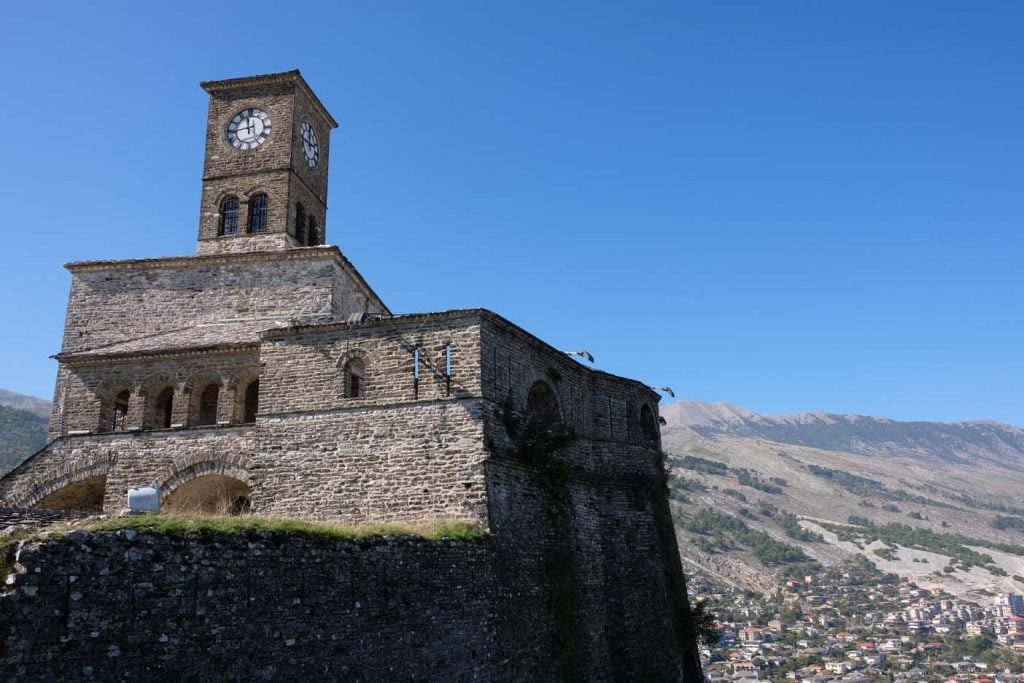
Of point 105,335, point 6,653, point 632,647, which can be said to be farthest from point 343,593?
point 105,335

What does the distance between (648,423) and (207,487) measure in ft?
46.5

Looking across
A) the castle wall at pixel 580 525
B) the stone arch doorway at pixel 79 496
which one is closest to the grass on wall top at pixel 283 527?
the castle wall at pixel 580 525

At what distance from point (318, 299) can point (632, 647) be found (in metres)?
14.0

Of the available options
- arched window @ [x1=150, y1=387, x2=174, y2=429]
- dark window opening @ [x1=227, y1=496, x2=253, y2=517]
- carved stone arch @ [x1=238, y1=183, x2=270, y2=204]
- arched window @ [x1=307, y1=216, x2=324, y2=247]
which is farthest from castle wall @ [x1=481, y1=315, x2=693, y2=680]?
carved stone arch @ [x1=238, y1=183, x2=270, y2=204]

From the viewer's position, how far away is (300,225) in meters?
30.8

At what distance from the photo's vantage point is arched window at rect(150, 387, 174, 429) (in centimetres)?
2480

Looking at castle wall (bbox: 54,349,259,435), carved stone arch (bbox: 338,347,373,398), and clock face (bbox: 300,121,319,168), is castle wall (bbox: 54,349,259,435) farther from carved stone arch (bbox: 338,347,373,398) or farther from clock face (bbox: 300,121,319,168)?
clock face (bbox: 300,121,319,168)

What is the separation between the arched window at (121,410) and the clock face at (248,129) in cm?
1036

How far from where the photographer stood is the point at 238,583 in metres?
12.2

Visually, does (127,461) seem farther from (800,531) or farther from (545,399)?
(800,531)

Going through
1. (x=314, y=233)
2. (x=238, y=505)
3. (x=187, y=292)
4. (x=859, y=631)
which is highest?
(x=314, y=233)

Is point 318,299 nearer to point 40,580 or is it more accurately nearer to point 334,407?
point 334,407

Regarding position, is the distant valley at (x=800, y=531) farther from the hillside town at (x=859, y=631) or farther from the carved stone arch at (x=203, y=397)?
the carved stone arch at (x=203, y=397)

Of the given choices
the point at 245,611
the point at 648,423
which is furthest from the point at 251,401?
the point at 245,611
